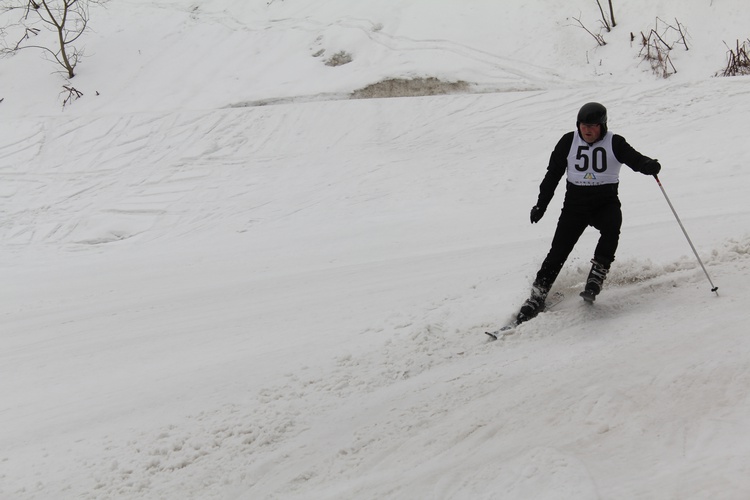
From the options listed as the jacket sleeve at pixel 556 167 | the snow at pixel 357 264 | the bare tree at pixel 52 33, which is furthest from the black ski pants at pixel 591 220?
the bare tree at pixel 52 33

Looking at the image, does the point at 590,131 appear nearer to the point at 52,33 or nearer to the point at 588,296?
the point at 588,296

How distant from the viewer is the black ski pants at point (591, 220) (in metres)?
4.98

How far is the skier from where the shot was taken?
4.75m

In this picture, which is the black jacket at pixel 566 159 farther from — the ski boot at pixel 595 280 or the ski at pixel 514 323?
the ski at pixel 514 323

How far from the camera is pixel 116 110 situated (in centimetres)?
1512

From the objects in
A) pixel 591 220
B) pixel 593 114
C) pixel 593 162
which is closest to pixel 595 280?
pixel 591 220

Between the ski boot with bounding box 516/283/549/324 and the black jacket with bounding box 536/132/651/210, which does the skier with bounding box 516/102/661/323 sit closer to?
the black jacket with bounding box 536/132/651/210

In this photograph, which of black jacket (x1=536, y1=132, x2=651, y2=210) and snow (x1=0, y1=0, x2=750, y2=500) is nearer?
snow (x1=0, y1=0, x2=750, y2=500)

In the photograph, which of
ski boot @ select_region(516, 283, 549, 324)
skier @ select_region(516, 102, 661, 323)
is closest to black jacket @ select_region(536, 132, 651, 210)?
skier @ select_region(516, 102, 661, 323)

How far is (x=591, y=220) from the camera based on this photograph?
202 inches

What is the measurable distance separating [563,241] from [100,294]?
6.30 meters

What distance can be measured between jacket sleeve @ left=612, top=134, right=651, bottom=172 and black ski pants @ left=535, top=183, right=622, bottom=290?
0.25m

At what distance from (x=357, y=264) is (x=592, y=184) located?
4.04 metres

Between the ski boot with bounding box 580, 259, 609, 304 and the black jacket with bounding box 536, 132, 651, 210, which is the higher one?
the black jacket with bounding box 536, 132, 651, 210
